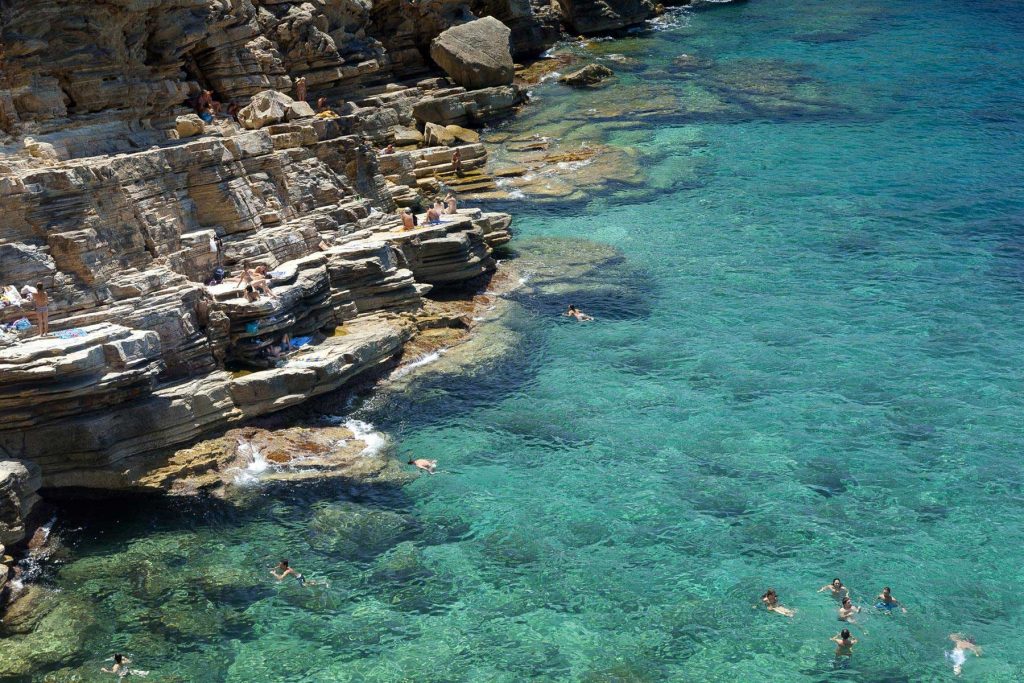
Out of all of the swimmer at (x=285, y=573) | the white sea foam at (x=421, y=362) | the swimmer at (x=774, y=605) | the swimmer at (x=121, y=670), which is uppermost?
the white sea foam at (x=421, y=362)

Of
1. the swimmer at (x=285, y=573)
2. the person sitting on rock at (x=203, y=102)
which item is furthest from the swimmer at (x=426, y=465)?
the person sitting on rock at (x=203, y=102)

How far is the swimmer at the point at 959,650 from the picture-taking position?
26180 mm

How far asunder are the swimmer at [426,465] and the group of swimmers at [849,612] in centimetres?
1072

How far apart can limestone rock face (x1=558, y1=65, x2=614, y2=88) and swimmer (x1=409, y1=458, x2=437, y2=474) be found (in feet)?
134

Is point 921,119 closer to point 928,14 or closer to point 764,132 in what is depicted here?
point 764,132

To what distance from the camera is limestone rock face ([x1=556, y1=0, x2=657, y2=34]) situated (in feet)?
264

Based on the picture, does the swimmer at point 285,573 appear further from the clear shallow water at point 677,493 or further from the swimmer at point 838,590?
the swimmer at point 838,590

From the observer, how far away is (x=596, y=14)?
8088 centimetres

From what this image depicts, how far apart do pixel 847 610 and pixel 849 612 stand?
7 cm

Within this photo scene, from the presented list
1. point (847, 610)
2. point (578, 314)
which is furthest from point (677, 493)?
point (578, 314)

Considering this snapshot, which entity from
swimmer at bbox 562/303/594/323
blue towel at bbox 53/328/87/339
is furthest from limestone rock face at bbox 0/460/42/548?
swimmer at bbox 562/303/594/323

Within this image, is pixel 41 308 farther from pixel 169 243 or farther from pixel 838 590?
pixel 838 590

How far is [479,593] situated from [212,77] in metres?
30.4

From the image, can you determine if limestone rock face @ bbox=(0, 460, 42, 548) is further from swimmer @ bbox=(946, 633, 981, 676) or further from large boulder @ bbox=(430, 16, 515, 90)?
large boulder @ bbox=(430, 16, 515, 90)
